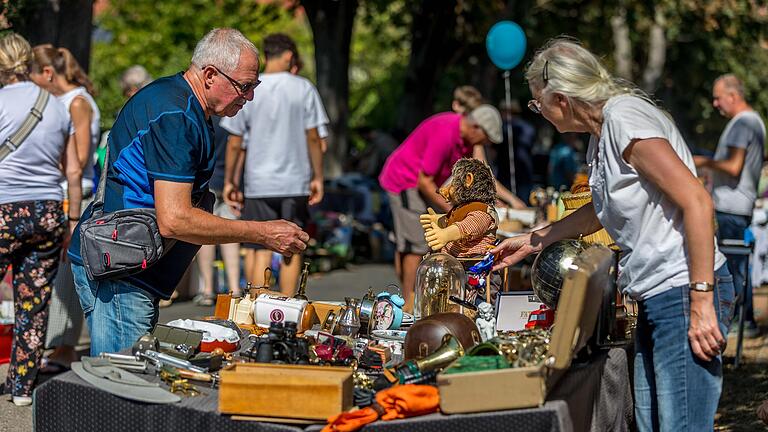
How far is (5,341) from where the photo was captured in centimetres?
613

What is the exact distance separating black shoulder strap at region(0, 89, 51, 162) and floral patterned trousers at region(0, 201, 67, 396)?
0.84 ft

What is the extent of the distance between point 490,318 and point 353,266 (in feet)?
26.1

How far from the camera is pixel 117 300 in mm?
3525

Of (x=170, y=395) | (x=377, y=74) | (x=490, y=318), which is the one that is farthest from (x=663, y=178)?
(x=377, y=74)

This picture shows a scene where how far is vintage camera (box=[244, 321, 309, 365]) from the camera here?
3051mm

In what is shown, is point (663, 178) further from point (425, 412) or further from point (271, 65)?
point (271, 65)

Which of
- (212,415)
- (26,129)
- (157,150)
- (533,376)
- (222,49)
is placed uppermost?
(222,49)

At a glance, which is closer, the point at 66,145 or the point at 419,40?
the point at 66,145

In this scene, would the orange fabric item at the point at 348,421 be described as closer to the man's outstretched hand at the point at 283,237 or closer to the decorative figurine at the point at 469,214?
the man's outstretched hand at the point at 283,237

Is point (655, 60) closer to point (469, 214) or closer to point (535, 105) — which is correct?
point (469, 214)

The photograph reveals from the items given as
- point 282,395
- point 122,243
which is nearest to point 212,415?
point 282,395

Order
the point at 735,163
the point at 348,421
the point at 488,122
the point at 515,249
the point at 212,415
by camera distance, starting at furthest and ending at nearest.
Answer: the point at 735,163
the point at 488,122
the point at 515,249
the point at 212,415
the point at 348,421

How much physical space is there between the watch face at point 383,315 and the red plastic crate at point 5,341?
3.11 meters

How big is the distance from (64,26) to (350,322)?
4677mm
